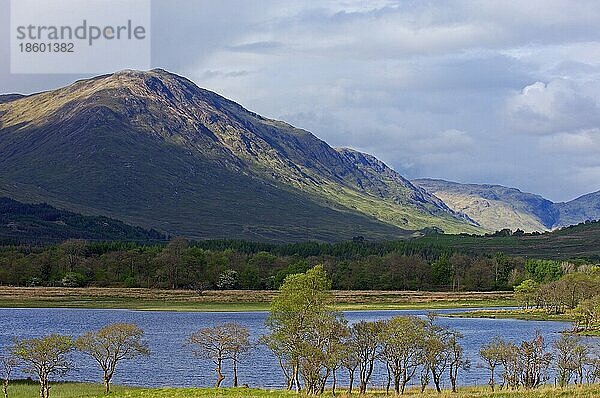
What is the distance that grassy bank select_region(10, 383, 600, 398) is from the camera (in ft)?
202

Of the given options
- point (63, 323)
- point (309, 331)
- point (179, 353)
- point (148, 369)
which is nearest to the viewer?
point (309, 331)

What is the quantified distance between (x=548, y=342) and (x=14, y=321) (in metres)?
95.7

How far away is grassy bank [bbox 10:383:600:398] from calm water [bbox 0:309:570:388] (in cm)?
808

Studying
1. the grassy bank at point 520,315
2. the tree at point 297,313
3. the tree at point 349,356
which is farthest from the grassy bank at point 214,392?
the grassy bank at point 520,315

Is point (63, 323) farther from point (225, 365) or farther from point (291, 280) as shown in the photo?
point (291, 280)

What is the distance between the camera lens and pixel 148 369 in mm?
99750

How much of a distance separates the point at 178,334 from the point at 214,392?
70.2m

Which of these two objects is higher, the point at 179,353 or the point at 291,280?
the point at 291,280

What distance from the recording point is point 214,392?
69125 mm

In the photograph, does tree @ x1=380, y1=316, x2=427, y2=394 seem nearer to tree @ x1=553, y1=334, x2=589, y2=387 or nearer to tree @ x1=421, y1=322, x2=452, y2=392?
tree @ x1=421, y1=322, x2=452, y2=392

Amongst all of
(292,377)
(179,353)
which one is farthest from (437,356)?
(179,353)

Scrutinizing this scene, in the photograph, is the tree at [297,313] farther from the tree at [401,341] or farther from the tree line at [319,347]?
the tree at [401,341]

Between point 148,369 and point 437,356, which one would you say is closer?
point 437,356

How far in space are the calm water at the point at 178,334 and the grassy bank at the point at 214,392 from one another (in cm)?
808
